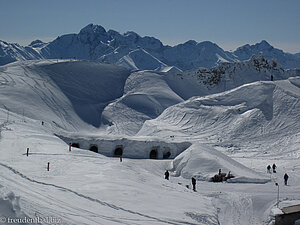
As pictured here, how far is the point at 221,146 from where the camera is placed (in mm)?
33562

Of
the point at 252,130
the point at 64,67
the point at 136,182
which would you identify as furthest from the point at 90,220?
the point at 64,67

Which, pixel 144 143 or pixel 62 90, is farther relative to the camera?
pixel 62 90

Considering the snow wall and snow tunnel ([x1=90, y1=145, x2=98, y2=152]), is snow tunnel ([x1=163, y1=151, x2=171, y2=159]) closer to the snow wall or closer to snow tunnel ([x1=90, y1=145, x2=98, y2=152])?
the snow wall

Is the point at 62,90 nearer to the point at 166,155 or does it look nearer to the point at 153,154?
the point at 153,154

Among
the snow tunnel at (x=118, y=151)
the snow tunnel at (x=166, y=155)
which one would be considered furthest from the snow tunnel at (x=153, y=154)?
the snow tunnel at (x=118, y=151)

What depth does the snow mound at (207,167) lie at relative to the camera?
21.0 meters

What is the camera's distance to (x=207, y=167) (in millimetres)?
22297

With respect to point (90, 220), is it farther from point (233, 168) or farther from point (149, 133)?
point (149, 133)

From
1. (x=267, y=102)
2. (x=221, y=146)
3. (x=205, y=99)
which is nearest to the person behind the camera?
(x=221, y=146)

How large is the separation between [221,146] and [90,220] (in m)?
25.4

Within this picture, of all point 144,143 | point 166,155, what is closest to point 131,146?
point 144,143

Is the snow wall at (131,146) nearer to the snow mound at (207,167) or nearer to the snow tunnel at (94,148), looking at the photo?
the snow tunnel at (94,148)

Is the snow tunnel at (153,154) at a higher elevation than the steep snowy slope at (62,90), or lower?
lower

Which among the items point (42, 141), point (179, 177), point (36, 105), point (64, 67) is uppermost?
point (64, 67)
